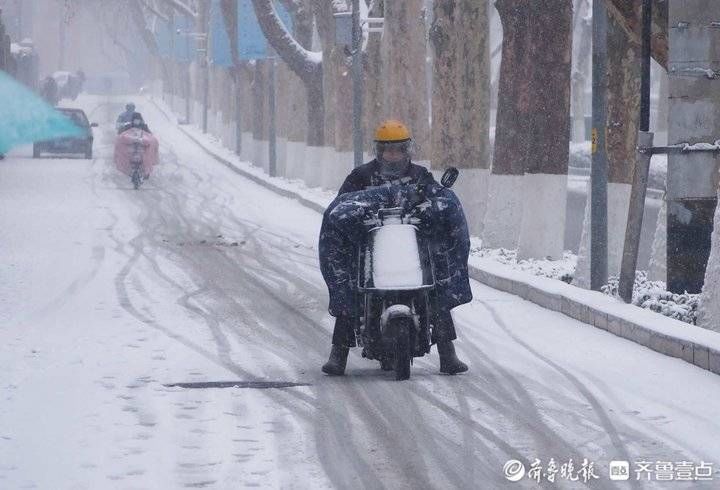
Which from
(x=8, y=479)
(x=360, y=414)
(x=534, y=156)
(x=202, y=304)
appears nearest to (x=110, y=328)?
(x=202, y=304)

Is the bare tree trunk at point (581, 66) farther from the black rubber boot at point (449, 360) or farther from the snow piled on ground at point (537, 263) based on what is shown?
the black rubber boot at point (449, 360)

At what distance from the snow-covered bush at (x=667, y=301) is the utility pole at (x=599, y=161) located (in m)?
0.50

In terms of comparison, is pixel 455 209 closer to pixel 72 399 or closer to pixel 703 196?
pixel 72 399

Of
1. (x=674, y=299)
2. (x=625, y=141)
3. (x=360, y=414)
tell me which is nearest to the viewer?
(x=360, y=414)

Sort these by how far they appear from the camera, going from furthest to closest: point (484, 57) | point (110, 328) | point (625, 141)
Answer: point (484, 57) → point (625, 141) → point (110, 328)

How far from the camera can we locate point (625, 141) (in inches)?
687

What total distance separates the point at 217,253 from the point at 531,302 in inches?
249

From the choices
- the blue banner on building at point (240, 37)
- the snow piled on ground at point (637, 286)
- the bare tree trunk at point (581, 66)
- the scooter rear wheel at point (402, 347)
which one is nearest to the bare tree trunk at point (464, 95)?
the snow piled on ground at point (637, 286)

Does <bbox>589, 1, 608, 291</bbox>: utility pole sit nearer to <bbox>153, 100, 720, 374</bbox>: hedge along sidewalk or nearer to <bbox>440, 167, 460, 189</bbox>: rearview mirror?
<bbox>153, 100, 720, 374</bbox>: hedge along sidewalk

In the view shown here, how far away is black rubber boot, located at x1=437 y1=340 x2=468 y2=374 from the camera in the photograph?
11141 millimetres

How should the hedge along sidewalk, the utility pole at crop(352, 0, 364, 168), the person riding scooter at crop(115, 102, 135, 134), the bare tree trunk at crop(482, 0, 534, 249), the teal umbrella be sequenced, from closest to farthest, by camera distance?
1. the hedge along sidewalk
2. the bare tree trunk at crop(482, 0, 534, 249)
3. the utility pole at crop(352, 0, 364, 168)
4. the person riding scooter at crop(115, 102, 135, 134)
5. the teal umbrella

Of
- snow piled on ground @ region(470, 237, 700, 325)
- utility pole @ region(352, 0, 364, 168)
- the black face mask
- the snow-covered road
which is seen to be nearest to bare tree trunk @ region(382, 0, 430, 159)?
Result: utility pole @ region(352, 0, 364, 168)

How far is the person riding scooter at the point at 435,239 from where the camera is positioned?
10914 mm

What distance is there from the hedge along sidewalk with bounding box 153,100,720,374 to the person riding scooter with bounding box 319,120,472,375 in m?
1.59
